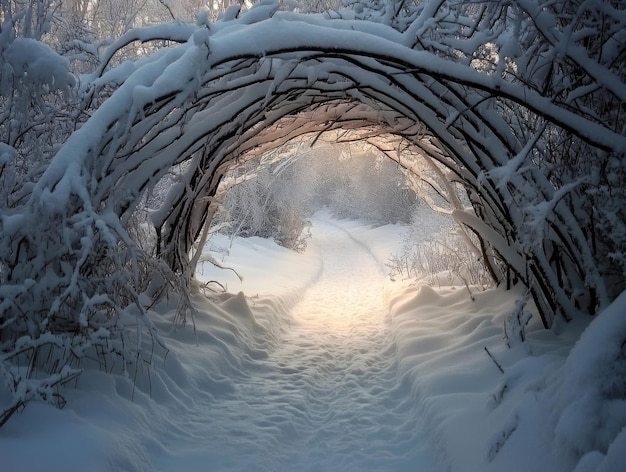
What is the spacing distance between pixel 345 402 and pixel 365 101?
3.11m

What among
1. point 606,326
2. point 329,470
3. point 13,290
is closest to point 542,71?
point 606,326

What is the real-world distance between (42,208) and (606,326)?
10.9ft

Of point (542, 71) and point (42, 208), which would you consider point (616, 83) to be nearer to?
point (542, 71)

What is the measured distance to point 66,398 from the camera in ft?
11.7

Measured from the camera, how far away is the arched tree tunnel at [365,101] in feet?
10.4

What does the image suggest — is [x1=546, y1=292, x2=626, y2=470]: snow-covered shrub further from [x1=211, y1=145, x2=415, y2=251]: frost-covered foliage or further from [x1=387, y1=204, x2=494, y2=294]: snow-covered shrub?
[x1=211, y1=145, x2=415, y2=251]: frost-covered foliage

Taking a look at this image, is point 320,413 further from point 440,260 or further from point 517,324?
point 440,260

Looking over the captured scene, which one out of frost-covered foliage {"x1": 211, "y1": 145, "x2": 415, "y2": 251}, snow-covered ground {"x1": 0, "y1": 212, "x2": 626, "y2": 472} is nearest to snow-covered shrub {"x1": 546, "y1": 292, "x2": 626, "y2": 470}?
snow-covered ground {"x1": 0, "y1": 212, "x2": 626, "y2": 472}

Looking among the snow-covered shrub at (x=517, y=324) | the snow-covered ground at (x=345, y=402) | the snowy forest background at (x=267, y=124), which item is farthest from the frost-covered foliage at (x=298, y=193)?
the snow-covered shrub at (x=517, y=324)

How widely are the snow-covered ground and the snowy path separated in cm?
2

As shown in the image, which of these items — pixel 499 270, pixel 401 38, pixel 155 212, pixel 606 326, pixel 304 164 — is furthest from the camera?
pixel 304 164

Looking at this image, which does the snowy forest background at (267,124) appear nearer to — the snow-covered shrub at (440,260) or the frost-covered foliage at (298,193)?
the snow-covered shrub at (440,260)

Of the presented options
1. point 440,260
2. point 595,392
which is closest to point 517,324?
point 595,392

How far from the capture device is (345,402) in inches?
197
